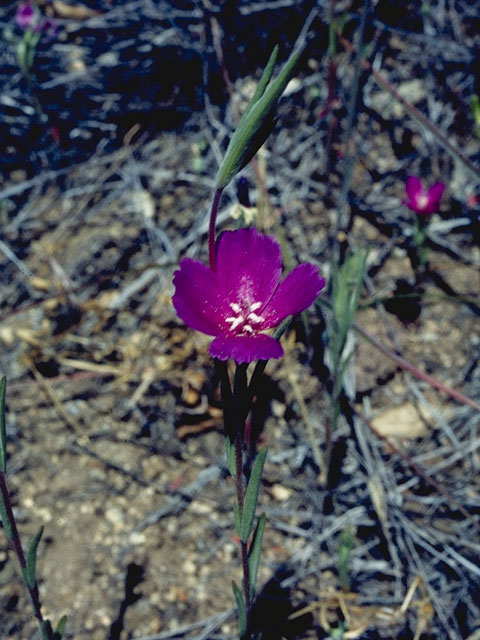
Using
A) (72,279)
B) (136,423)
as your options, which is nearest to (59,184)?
(72,279)

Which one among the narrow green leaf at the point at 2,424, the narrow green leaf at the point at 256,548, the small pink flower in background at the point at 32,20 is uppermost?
the small pink flower in background at the point at 32,20

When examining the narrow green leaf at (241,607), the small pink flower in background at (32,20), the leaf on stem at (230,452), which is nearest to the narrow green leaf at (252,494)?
the leaf on stem at (230,452)

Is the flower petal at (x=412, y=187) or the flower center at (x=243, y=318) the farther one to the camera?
the flower petal at (x=412, y=187)

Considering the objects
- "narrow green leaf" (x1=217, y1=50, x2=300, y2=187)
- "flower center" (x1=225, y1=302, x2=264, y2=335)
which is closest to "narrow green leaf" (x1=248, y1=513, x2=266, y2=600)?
"flower center" (x1=225, y1=302, x2=264, y2=335)

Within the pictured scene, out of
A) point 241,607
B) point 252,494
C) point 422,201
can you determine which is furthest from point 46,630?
point 422,201

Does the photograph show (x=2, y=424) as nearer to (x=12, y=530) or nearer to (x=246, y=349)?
(x=12, y=530)

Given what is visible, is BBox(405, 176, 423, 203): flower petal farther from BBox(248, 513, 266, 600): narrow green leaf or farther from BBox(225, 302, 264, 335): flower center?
BBox(248, 513, 266, 600): narrow green leaf

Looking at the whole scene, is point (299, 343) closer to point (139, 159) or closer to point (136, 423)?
point (136, 423)

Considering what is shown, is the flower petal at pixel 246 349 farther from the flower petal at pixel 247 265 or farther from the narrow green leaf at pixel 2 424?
the narrow green leaf at pixel 2 424
